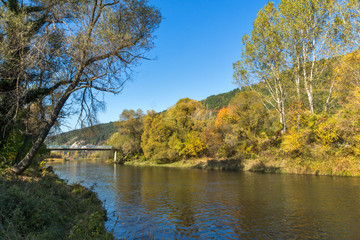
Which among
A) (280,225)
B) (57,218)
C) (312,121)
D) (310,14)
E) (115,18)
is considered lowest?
(280,225)

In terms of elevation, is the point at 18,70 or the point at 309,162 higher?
the point at 18,70

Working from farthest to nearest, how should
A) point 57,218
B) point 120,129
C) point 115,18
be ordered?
point 120,129, point 115,18, point 57,218

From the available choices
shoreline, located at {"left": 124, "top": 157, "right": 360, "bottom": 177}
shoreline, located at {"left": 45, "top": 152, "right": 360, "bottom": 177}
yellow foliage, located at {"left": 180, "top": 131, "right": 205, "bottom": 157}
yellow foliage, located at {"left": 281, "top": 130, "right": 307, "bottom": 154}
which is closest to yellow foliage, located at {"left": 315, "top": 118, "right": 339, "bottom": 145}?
yellow foliage, located at {"left": 281, "top": 130, "right": 307, "bottom": 154}

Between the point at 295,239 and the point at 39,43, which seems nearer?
the point at 295,239

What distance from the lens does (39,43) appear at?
9.45m

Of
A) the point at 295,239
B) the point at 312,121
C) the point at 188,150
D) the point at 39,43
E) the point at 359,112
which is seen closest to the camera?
the point at 295,239

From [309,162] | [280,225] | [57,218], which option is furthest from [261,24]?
[57,218]

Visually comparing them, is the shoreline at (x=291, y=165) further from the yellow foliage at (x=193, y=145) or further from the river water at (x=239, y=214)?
the river water at (x=239, y=214)

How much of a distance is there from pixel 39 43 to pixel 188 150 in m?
41.2

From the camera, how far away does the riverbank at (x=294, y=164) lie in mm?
25094

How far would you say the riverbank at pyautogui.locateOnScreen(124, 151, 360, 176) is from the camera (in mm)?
25094

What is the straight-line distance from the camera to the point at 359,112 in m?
24.1

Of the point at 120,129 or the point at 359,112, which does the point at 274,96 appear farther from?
the point at 120,129

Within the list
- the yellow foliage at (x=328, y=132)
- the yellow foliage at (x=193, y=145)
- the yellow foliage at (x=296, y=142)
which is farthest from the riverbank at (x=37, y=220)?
the yellow foliage at (x=193, y=145)
